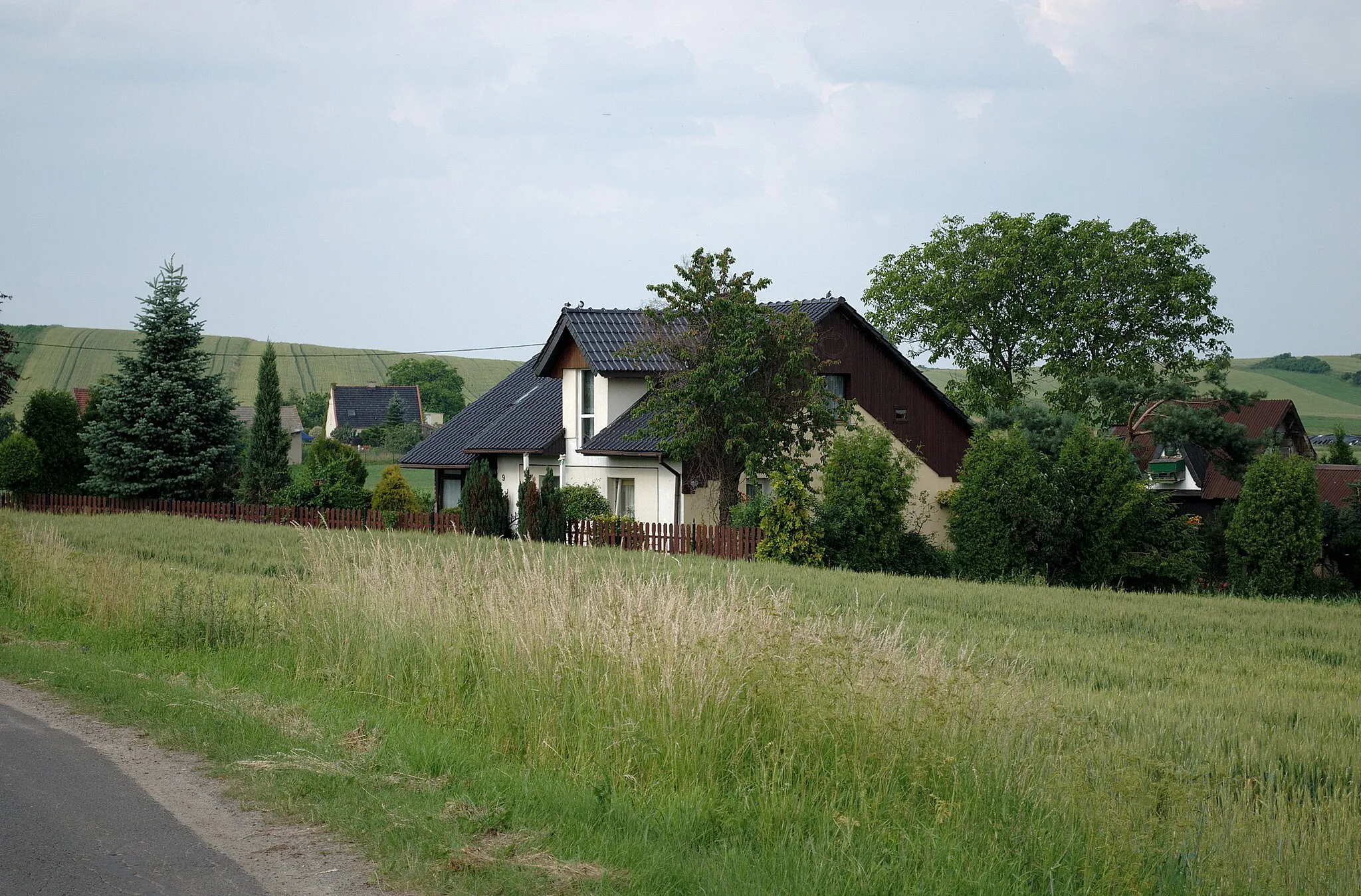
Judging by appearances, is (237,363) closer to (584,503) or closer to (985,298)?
(985,298)

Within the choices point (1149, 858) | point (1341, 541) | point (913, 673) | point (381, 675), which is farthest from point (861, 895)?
point (1341, 541)

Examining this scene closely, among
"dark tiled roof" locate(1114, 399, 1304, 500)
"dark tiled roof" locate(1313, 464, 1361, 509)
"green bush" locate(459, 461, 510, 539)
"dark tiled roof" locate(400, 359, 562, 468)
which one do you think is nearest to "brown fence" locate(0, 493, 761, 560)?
"green bush" locate(459, 461, 510, 539)

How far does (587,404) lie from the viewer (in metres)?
33.8

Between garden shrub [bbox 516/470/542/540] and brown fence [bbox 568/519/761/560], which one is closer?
brown fence [bbox 568/519/761/560]

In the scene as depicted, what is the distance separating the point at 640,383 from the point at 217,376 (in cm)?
1764

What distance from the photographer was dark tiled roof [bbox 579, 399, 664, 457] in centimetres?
3048

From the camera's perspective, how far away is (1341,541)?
99.9 ft

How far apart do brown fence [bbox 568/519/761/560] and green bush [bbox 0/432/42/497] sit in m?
23.6

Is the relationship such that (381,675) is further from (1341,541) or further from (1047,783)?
(1341,541)

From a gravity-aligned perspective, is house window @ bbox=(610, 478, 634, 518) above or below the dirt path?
above

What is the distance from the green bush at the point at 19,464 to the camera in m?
39.9

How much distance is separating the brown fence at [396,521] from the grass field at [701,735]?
823cm

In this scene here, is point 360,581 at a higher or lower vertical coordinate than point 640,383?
lower

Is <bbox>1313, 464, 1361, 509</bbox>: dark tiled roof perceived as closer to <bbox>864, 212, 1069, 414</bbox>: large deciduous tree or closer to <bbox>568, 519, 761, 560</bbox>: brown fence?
<bbox>864, 212, 1069, 414</bbox>: large deciduous tree
